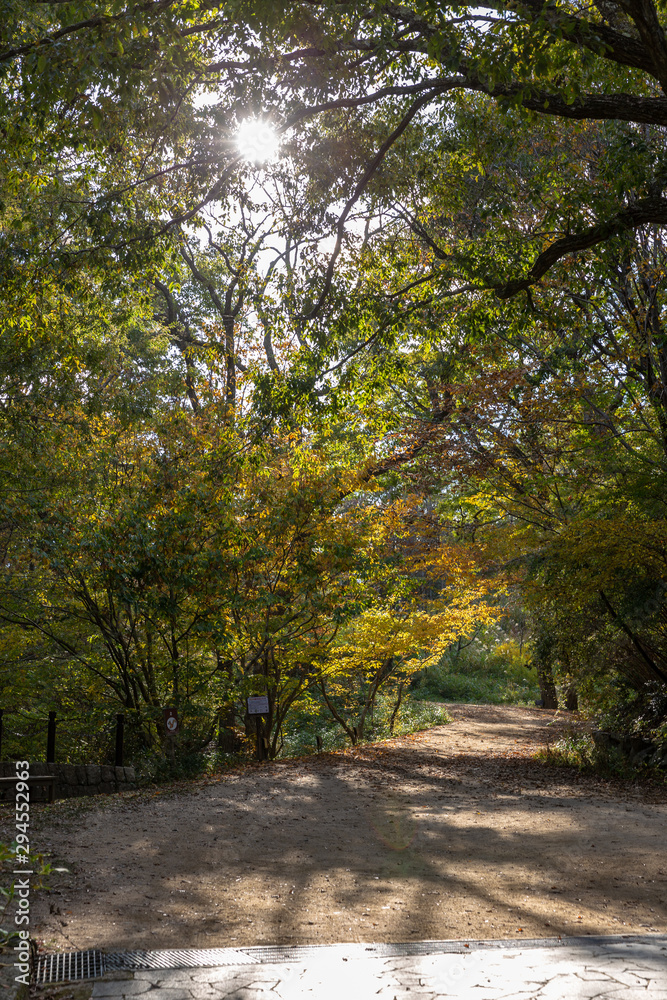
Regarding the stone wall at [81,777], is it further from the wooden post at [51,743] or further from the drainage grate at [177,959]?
the drainage grate at [177,959]

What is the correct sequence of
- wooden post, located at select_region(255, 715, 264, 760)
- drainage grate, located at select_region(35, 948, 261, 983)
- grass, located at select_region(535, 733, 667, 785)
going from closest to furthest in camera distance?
drainage grate, located at select_region(35, 948, 261, 983), grass, located at select_region(535, 733, 667, 785), wooden post, located at select_region(255, 715, 264, 760)

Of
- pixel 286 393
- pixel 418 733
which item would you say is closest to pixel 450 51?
pixel 286 393

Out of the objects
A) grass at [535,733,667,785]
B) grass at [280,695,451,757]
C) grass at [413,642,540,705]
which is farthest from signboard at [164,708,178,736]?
grass at [413,642,540,705]

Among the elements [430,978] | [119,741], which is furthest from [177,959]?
[119,741]

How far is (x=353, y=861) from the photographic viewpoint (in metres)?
6.19

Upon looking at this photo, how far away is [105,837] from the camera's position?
21.2ft

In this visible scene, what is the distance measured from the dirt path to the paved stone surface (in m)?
0.68

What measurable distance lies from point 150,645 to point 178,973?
7566mm

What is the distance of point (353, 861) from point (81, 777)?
4.74 metres

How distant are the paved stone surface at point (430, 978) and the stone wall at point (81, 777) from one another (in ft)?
21.2

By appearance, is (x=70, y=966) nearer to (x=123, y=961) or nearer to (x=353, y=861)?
(x=123, y=961)

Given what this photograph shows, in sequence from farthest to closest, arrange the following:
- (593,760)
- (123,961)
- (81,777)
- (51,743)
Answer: (593,760) < (51,743) < (81,777) < (123,961)

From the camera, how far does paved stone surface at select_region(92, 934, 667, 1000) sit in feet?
10.4

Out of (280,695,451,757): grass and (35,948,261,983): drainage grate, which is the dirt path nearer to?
(35,948,261,983): drainage grate
